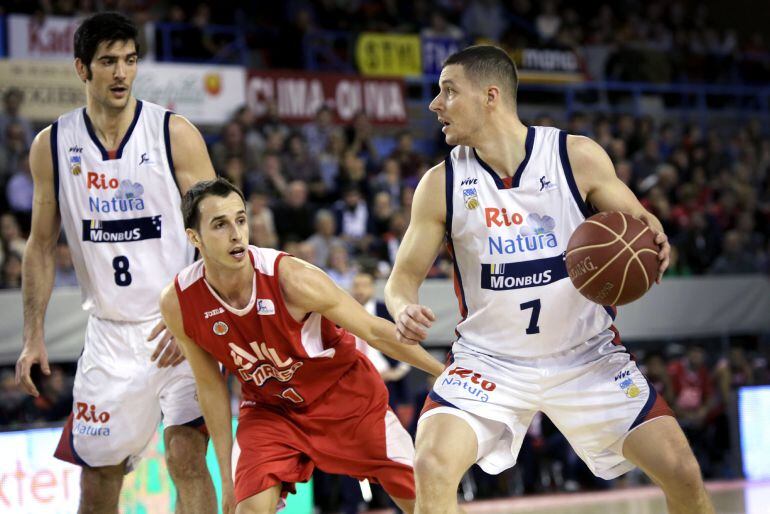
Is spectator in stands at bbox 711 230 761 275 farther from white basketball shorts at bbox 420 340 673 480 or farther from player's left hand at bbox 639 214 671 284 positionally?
player's left hand at bbox 639 214 671 284

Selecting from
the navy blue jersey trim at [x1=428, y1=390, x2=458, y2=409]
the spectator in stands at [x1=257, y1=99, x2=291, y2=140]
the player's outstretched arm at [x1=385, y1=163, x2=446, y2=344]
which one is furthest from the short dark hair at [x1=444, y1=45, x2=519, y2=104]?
the spectator in stands at [x1=257, y1=99, x2=291, y2=140]

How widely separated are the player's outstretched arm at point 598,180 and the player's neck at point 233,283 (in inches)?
57.8

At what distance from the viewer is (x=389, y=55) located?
15648mm

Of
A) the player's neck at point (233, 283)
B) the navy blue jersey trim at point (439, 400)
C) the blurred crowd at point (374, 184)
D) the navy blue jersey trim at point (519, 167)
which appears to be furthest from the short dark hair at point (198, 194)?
the blurred crowd at point (374, 184)

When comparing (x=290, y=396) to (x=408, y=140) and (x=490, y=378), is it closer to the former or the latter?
(x=490, y=378)

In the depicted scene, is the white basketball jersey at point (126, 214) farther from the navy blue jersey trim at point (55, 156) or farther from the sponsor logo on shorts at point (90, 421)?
the sponsor logo on shorts at point (90, 421)

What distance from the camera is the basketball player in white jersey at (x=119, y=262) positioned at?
202 inches

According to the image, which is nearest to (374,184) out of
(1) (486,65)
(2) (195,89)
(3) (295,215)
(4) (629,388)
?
(3) (295,215)

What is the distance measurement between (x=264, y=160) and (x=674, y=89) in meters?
8.60

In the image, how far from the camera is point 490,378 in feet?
14.9

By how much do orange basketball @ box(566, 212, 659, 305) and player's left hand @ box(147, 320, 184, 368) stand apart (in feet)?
6.19

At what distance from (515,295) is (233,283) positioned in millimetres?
1223

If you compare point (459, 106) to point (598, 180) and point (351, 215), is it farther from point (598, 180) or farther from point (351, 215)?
point (351, 215)

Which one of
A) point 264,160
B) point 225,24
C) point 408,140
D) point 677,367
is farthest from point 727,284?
point 225,24
